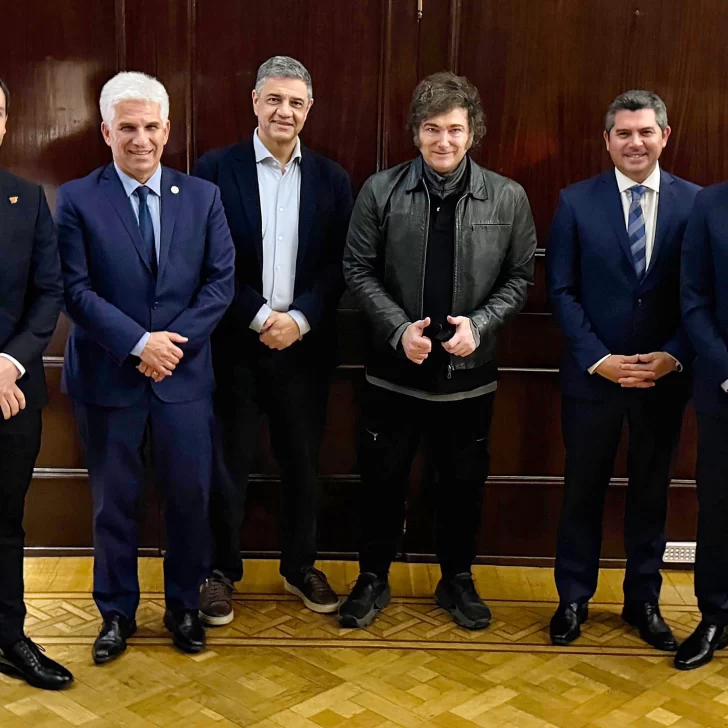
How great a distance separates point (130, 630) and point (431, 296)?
1.35 meters

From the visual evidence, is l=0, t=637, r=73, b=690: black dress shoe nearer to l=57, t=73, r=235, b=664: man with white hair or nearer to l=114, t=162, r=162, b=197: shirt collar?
l=57, t=73, r=235, b=664: man with white hair

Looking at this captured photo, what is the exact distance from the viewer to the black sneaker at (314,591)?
3467 mm

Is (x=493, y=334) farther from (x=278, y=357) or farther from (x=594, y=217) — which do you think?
(x=278, y=357)

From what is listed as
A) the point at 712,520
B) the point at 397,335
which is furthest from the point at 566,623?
the point at 397,335

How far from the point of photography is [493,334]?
3209mm

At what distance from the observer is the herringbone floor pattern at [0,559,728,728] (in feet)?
9.27

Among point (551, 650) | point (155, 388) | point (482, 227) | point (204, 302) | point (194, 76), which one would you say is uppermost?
point (194, 76)

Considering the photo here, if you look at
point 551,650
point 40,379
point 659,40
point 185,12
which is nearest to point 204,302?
point 40,379

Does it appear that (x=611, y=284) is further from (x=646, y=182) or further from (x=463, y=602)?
(x=463, y=602)

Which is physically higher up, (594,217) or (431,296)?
(594,217)

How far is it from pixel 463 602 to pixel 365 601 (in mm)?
313

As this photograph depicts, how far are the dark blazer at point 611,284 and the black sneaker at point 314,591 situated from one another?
1041mm

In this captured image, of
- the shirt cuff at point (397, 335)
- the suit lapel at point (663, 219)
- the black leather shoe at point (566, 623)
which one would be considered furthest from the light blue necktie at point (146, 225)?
the black leather shoe at point (566, 623)

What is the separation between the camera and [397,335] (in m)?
3.15
